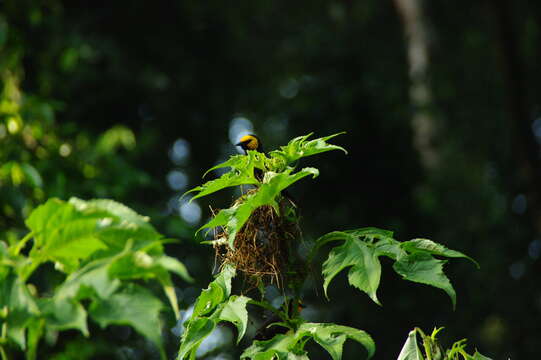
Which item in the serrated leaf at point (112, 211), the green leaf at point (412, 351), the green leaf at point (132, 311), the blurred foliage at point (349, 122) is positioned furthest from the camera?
the blurred foliage at point (349, 122)

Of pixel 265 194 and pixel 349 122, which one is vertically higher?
pixel 265 194

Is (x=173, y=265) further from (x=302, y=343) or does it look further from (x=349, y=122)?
(x=349, y=122)

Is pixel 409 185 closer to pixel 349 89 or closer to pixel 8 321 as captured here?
pixel 349 89

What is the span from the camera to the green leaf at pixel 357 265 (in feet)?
5.11

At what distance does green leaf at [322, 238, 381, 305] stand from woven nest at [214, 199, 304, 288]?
143 mm

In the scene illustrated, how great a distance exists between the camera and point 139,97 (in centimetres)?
943

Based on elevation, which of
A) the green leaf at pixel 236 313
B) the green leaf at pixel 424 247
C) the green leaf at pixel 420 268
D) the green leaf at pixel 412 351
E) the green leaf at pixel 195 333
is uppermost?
the green leaf at pixel 424 247

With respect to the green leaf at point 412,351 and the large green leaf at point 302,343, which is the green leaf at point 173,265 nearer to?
the large green leaf at point 302,343

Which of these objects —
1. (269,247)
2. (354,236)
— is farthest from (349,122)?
(354,236)

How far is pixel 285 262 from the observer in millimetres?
1791

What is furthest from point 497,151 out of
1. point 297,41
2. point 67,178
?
point 67,178

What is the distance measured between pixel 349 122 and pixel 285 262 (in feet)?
25.3

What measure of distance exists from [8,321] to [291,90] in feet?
32.0

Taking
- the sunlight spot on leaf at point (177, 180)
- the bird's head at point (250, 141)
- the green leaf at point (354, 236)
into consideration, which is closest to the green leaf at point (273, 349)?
the green leaf at point (354, 236)
